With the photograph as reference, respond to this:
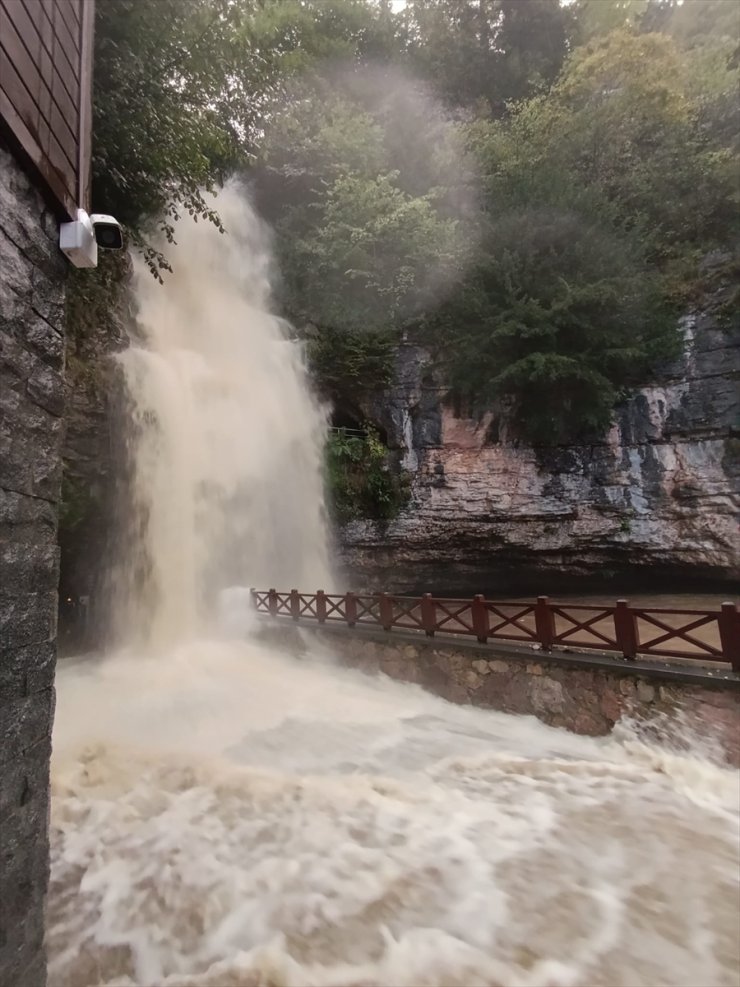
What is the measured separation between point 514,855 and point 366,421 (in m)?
12.6

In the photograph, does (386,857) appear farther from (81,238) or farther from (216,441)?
(216,441)

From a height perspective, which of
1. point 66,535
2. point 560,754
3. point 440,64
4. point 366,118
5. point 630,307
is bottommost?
point 560,754

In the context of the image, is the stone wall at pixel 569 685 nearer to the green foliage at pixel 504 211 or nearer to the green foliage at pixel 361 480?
the green foliage at pixel 361 480

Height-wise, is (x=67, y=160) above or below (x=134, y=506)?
above

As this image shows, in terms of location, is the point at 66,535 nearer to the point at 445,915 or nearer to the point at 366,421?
the point at 366,421

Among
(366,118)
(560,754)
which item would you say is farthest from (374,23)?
(560,754)

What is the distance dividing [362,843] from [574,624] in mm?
5727

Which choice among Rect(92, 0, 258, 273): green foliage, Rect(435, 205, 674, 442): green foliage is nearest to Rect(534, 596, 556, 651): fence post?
Rect(435, 205, 674, 442): green foliage

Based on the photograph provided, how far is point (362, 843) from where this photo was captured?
4.23 metres

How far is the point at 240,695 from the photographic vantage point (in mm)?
8570

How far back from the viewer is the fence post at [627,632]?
6590 millimetres

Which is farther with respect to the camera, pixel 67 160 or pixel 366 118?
pixel 366 118

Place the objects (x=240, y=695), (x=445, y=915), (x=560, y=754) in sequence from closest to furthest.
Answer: (x=445, y=915), (x=560, y=754), (x=240, y=695)

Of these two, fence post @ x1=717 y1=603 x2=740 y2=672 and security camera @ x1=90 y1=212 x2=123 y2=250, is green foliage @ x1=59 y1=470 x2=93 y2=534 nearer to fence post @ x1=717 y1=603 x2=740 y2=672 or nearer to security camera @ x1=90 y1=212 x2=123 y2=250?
security camera @ x1=90 y1=212 x2=123 y2=250
